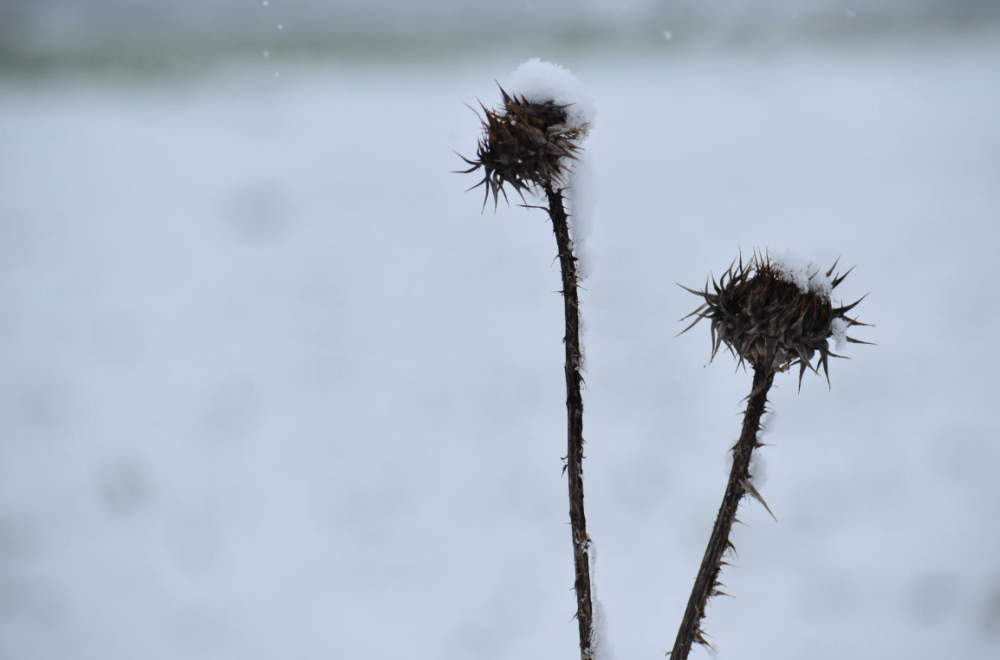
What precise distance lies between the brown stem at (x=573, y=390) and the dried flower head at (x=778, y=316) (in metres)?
0.15

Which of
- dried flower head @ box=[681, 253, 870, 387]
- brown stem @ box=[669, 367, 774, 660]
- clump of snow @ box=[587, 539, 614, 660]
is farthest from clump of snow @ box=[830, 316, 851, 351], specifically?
clump of snow @ box=[587, 539, 614, 660]

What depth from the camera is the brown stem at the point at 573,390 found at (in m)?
0.89

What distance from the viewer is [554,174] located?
0.90 metres

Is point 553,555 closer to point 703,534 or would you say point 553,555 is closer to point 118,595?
point 703,534

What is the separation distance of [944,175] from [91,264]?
608cm

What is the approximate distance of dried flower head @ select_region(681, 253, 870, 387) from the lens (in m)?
0.86

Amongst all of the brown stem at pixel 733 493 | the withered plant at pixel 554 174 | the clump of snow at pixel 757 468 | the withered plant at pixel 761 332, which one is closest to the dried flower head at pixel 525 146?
the withered plant at pixel 554 174

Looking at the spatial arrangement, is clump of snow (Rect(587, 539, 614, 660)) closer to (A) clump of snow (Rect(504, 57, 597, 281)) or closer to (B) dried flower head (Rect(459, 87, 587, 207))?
(A) clump of snow (Rect(504, 57, 597, 281))

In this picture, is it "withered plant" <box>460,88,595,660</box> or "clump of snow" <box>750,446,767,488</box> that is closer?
"withered plant" <box>460,88,595,660</box>

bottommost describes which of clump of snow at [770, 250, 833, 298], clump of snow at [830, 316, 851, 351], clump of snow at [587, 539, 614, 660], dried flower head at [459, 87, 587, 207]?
clump of snow at [587, 539, 614, 660]

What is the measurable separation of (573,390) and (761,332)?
0.82 ft

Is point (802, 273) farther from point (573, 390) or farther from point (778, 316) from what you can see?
point (573, 390)

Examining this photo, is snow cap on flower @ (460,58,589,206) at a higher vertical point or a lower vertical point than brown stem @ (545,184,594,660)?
higher

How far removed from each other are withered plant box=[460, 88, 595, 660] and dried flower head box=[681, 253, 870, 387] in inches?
6.5
